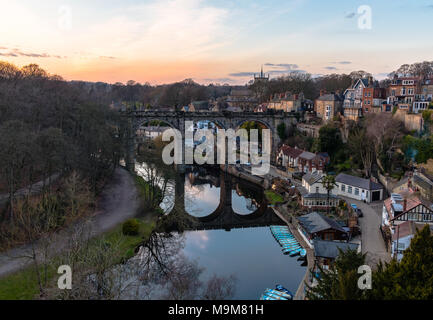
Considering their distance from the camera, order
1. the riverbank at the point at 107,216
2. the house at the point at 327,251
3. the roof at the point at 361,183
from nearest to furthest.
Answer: the riverbank at the point at 107,216 < the house at the point at 327,251 < the roof at the point at 361,183

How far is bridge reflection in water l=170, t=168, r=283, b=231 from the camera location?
28578 millimetres

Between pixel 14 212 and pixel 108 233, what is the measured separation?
5418mm

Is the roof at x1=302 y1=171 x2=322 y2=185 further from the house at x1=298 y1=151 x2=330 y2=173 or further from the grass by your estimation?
the house at x1=298 y1=151 x2=330 y2=173

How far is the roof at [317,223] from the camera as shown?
2239 centimetres

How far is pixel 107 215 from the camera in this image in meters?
25.1

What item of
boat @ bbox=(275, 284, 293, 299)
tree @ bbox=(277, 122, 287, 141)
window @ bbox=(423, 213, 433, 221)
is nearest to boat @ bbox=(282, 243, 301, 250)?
boat @ bbox=(275, 284, 293, 299)

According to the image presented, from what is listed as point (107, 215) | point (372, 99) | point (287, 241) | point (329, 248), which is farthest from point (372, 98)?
point (107, 215)

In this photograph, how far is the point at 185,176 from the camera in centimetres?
4494

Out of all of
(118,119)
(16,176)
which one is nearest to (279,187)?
(118,119)

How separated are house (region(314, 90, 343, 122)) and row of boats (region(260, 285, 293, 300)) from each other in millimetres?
33081

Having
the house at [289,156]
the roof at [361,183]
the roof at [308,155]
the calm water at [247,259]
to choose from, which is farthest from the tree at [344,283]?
the house at [289,156]

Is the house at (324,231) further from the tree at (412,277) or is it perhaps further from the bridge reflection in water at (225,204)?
the tree at (412,277)

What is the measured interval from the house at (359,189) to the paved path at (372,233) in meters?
0.59

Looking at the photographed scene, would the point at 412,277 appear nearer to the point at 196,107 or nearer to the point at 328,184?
the point at 328,184
